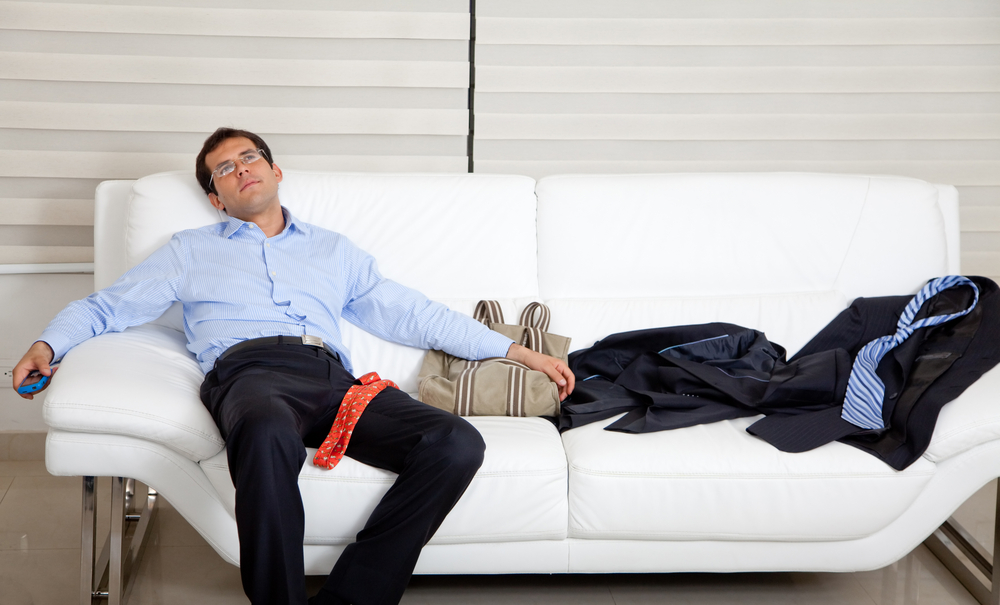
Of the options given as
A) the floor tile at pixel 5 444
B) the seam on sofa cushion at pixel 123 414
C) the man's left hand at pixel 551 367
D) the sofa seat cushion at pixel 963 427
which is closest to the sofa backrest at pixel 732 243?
the man's left hand at pixel 551 367

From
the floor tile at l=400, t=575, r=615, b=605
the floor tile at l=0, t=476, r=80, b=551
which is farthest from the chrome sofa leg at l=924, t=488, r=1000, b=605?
the floor tile at l=0, t=476, r=80, b=551

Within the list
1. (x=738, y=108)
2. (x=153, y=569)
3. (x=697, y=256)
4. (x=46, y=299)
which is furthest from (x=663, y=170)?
(x=46, y=299)

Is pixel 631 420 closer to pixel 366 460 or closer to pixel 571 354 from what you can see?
pixel 571 354

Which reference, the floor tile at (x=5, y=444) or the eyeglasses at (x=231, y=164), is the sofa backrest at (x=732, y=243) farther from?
the floor tile at (x=5, y=444)

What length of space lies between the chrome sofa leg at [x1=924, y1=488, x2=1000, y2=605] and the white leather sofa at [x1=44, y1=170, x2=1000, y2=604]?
205mm

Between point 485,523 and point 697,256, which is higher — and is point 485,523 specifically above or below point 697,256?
below

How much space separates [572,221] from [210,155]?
98 centimetres

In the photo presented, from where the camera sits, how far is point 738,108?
2594 mm

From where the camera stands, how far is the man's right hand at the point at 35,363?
1.54 meters

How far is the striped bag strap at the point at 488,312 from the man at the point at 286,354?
0.36 feet

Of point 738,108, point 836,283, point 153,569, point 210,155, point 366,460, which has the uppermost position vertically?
point 738,108

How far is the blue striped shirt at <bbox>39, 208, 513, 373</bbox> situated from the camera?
180 cm

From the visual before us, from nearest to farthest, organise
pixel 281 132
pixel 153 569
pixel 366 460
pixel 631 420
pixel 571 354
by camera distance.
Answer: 1. pixel 366 460
2. pixel 631 420
3. pixel 153 569
4. pixel 571 354
5. pixel 281 132

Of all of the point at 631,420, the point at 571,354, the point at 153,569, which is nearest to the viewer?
the point at 631,420
